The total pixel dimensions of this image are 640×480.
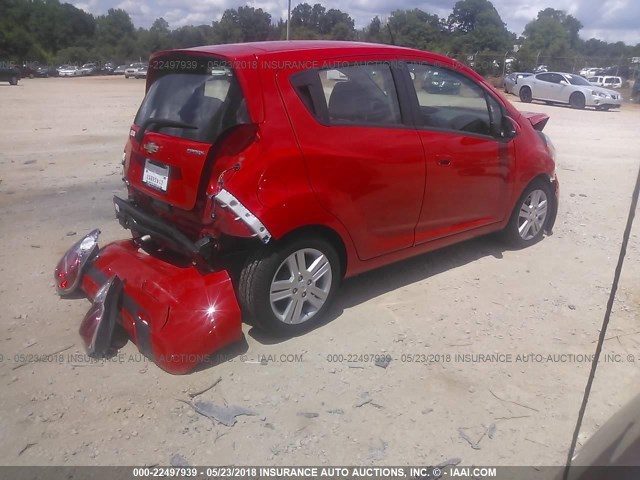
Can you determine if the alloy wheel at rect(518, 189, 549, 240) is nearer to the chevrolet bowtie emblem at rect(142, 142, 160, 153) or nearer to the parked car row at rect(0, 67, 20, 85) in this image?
the chevrolet bowtie emblem at rect(142, 142, 160, 153)

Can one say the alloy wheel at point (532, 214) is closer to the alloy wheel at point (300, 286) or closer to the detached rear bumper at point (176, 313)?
the alloy wheel at point (300, 286)

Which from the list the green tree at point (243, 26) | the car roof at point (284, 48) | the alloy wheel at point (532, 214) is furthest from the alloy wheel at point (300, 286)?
the green tree at point (243, 26)

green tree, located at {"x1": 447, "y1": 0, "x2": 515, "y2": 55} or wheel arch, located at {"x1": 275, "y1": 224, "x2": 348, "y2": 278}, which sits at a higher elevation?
green tree, located at {"x1": 447, "y1": 0, "x2": 515, "y2": 55}

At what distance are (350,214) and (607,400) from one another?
72.7 inches

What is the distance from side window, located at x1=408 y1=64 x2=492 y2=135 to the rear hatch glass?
1452 mm

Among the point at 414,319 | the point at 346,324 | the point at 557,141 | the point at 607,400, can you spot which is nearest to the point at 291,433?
the point at 346,324

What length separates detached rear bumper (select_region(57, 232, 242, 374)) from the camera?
10.8 feet

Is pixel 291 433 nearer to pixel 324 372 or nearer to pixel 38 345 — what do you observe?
pixel 324 372

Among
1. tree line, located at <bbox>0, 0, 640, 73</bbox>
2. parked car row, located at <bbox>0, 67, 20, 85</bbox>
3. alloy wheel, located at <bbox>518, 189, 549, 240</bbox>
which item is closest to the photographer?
alloy wheel, located at <bbox>518, 189, 549, 240</bbox>

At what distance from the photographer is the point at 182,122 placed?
→ 363 centimetres

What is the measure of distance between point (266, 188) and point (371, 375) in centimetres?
125

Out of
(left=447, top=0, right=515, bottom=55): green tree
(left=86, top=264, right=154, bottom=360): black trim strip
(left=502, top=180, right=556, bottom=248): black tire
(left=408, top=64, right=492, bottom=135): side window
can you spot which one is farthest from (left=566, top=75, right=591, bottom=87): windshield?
(left=86, top=264, right=154, bottom=360): black trim strip

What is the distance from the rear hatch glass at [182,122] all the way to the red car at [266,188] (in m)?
0.01

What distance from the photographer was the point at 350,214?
379 centimetres
